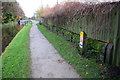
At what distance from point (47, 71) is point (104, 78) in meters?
1.85

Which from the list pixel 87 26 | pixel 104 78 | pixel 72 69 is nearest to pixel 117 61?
pixel 104 78

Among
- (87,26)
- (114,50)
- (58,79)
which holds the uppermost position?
(87,26)

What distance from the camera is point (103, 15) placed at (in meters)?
4.65

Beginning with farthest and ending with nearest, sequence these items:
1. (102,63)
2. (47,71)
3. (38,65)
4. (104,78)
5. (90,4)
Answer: (90,4) < (38,65) < (102,63) < (47,71) < (104,78)

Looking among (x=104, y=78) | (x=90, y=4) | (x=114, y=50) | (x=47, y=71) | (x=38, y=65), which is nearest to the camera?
(x=104, y=78)

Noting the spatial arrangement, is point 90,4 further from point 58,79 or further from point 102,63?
point 58,79

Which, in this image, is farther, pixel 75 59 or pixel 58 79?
pixel 75 59

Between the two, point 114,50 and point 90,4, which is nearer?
point 114,50

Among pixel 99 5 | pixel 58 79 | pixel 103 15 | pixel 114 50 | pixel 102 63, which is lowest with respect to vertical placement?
pixel 58 79

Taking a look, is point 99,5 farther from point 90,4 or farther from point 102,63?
point 102,63

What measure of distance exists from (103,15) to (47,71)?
9.59ft

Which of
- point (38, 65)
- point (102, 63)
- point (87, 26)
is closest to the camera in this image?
point (102, 63)

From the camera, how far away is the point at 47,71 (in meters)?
4.25

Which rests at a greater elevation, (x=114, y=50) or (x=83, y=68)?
(x=114, y=50)
